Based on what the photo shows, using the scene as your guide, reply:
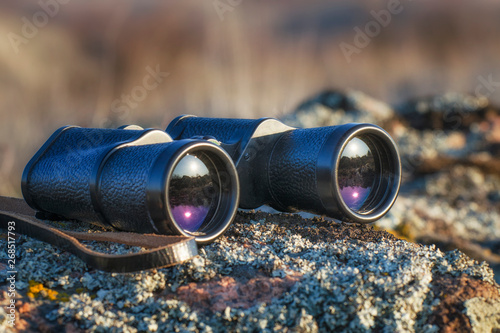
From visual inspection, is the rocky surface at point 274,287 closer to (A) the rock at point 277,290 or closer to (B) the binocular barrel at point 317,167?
(A) the rock at point 277,290

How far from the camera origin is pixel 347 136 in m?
2.40

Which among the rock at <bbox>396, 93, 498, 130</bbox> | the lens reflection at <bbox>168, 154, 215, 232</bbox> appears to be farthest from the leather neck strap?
the rock at <bbox>396, 93, 498, 130</bbox>

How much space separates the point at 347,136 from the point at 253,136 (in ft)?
1.66

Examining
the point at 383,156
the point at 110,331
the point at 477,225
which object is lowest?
the point at 477,225

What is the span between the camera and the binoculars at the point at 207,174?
2.08m

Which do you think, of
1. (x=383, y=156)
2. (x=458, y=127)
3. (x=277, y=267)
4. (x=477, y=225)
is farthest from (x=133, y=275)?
(x=458, y=127)

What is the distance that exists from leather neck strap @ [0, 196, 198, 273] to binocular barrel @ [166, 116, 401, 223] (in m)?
0.74

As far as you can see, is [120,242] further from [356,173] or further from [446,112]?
[446,112]

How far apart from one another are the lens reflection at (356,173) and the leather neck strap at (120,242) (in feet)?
3.06

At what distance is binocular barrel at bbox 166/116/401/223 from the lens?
2412 mm

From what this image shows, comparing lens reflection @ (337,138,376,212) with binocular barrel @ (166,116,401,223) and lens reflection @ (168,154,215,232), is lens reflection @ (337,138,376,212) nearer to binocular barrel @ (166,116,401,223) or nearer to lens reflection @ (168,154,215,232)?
binocular barrel @ (166,116,401,223)

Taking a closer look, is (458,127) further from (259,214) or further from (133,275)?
(133,275)

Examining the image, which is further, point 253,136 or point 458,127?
point 458,127

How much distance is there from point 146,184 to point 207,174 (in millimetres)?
324
